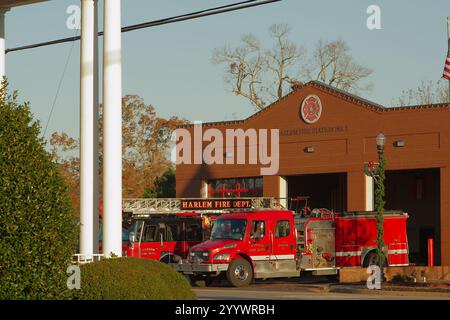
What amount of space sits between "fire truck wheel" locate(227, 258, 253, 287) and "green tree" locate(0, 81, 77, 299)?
782 inches

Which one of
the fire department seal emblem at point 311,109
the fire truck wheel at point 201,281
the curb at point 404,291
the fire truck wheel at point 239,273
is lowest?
the fire truck wheel at point 201,281

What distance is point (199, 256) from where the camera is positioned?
3334 centimetres

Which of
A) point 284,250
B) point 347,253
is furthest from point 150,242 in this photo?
point 347,253

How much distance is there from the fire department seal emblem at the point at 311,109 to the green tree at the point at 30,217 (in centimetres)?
4024

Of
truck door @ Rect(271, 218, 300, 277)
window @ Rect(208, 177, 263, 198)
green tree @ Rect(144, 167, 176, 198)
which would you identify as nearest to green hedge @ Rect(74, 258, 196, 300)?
truck door @ Rect(271, 218, 300, 277)

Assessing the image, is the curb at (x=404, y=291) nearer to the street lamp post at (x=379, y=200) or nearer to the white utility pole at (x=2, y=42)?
the street lamp post at (x=379, y=200)

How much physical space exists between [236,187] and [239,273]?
2352cm

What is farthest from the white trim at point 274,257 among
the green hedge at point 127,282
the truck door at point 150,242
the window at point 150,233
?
the green hedge at point 127,282

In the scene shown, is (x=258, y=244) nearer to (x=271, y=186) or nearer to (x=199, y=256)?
(x=199, y=256)

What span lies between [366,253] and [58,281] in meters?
24.1

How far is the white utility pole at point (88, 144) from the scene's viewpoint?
16906 mm

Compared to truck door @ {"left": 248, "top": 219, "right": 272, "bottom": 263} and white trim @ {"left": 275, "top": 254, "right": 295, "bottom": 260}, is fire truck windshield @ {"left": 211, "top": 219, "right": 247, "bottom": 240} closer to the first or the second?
truck door @ {"left": 248, "top": 219, "right": 272, "bottom": 263}
